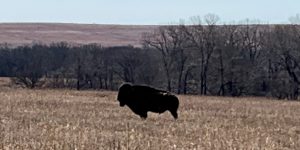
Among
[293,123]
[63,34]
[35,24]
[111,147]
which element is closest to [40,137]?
[111,147]

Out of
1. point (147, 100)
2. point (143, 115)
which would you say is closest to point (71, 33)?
point (147, 100)

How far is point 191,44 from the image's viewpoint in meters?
89.9

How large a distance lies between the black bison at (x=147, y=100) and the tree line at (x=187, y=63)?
52.1 metres

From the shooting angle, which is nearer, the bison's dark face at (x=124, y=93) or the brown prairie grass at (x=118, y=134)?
the brown prairie grass at (x=118, y=134)

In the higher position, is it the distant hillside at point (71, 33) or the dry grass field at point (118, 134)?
the dry grass field at point (118, 134)

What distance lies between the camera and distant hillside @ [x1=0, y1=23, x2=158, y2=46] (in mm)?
150125

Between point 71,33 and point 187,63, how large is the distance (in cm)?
8141

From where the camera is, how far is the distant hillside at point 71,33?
493ft

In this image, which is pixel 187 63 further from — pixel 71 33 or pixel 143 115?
pixel 71 33

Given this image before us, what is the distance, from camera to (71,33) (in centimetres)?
16612

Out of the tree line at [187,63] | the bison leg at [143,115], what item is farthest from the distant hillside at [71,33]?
the bison leg at [143,115]

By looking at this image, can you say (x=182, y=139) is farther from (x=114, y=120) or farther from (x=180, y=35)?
(x=180, y=35)

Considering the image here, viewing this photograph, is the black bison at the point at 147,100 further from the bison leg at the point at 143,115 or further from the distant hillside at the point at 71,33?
the distant hillside at the point at 71,33

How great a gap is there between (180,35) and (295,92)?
23.2m
